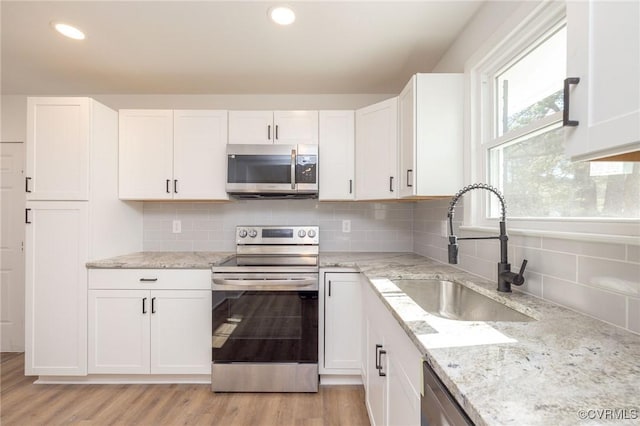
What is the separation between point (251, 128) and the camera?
2414 mm

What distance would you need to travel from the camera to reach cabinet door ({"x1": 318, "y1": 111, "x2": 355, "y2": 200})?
2420 mm

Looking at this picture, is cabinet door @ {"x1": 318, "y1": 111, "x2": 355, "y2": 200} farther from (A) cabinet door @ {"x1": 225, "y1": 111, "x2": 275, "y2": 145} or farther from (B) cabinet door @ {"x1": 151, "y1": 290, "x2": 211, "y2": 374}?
(B) cabinet door @ {"x1": 151, "y1": 290, "x2": 211, "y2": 374}

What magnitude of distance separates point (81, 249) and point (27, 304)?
54 centimetres

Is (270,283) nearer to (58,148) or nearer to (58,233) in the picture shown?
(58,233)

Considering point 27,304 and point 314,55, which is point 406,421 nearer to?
point 314,55

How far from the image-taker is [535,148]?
4.40 feet

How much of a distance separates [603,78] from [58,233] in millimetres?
2883

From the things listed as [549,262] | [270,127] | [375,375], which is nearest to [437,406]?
[549,262]

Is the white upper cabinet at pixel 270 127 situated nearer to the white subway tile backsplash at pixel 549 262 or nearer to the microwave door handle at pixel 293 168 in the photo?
the microwave door handle at pixel 293 168

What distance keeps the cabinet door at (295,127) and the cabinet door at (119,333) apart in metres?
1.56

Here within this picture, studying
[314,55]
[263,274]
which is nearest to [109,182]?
[263,274]

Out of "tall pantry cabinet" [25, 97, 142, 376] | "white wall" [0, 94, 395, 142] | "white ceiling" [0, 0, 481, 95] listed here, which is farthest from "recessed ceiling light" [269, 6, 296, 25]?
"tall pantry cabinet" [25, 97, 142, 376]

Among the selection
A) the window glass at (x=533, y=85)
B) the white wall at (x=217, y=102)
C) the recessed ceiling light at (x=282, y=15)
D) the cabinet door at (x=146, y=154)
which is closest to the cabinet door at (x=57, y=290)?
the cabinet door at (x=146, y=154)

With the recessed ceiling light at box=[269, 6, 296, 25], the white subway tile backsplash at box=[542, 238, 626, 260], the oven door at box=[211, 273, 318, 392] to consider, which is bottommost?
the oven door at box=[211, 273, 318, 392]
